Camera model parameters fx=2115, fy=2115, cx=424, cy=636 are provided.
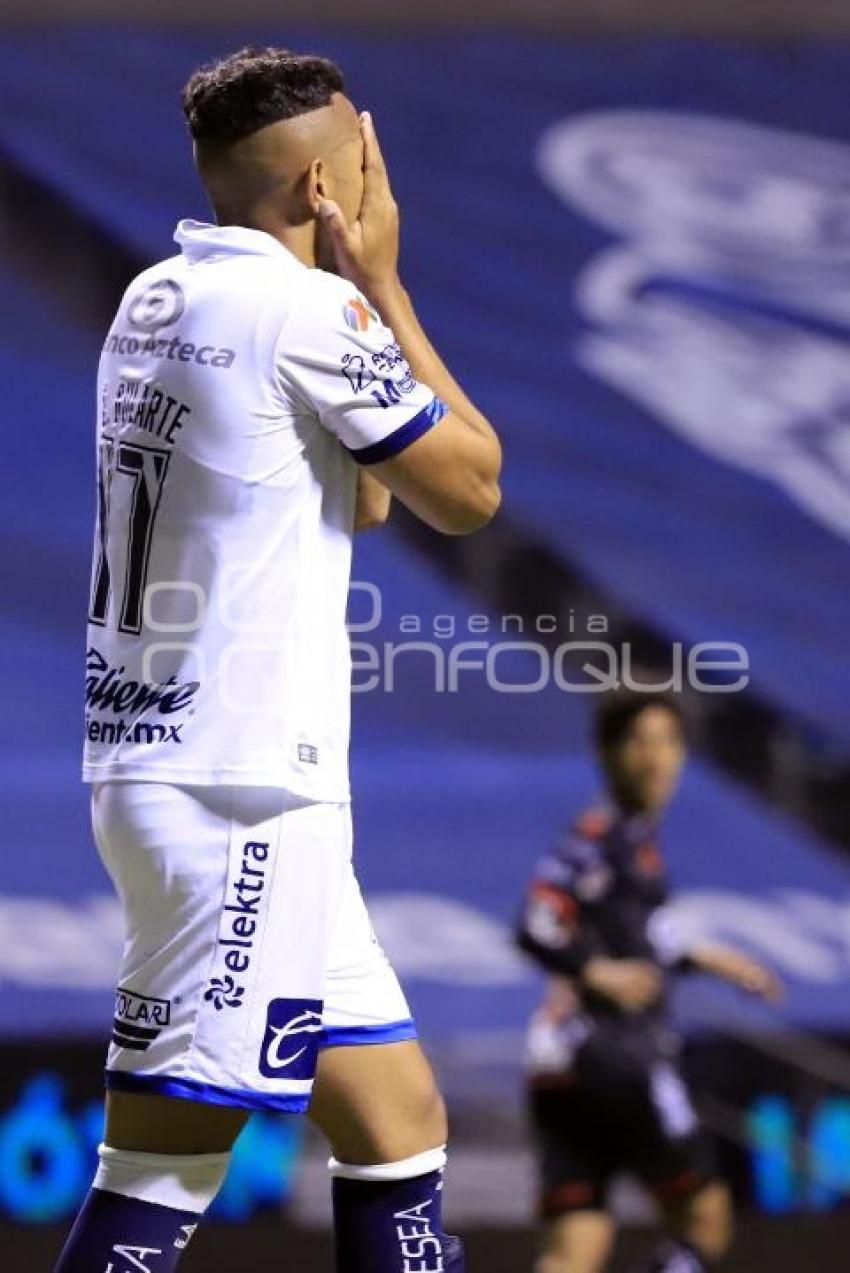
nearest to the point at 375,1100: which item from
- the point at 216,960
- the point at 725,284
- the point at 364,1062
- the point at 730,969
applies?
the point at 364,1062

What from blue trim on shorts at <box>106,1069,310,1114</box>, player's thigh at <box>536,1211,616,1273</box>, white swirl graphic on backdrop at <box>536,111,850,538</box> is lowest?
player's thigh at <box>536,1211,616,1273</box>

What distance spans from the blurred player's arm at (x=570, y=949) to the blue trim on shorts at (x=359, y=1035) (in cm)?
215

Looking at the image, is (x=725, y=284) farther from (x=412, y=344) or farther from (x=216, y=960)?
(x=216, y=960)

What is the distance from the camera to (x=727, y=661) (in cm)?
501

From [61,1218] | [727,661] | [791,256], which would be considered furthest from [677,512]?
[61,1218]

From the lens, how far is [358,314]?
84.3 inches

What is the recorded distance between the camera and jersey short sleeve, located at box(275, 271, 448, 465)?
6.89 ft

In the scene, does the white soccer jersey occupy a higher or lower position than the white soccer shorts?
higher

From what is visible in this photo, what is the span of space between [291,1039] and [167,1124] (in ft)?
0.49

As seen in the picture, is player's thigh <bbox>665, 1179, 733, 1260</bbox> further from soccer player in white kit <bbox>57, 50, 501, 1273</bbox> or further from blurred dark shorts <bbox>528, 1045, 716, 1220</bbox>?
soccer player in white kit <bbox>57, 50, 501, 1273</bbox>

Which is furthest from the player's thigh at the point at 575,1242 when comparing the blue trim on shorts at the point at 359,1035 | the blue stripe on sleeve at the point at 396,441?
the blue stripe on sleeve at the point at 396,441

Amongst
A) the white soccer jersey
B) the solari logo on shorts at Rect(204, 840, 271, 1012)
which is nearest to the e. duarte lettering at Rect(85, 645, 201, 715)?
the white soccer jersey

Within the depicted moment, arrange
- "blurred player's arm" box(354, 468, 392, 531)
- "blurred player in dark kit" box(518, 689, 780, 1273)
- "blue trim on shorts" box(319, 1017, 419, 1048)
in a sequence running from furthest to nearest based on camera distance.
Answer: "blurred player in dark kit" box(518, 689, 780, 1273), "blurred player's arm" box(354, 468, 392, 531), "blue trim on shorts" box(319, 1017, 419, 1048)

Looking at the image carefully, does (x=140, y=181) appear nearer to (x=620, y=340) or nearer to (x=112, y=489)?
(x=620, y=340)
